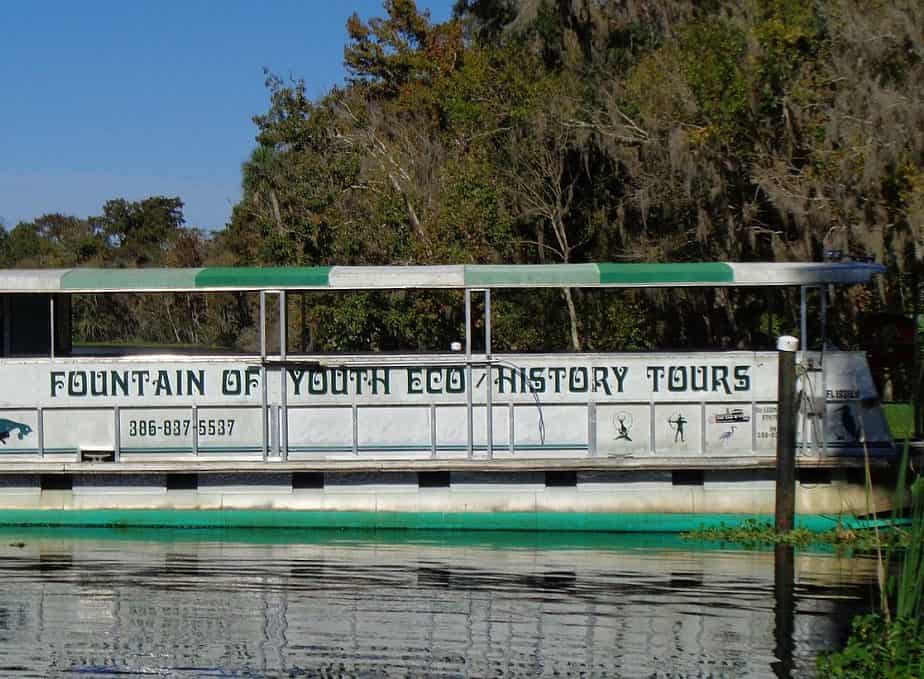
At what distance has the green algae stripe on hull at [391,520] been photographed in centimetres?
2111

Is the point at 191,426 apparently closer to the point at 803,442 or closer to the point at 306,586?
the point at 306,586

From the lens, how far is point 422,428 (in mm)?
21281

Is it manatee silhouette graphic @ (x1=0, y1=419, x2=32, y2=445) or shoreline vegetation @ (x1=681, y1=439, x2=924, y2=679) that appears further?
manatee silhouette graphic @ (x1=0, y1=419, x2=32, y2=445)

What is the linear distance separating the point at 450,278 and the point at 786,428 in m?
5.11

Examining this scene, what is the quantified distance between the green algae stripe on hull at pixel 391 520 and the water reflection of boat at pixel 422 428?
3cm

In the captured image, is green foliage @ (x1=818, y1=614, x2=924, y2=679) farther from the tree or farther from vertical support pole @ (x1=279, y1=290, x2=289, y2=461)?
the tree

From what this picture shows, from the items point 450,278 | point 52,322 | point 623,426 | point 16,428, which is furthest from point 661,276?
point 16,428

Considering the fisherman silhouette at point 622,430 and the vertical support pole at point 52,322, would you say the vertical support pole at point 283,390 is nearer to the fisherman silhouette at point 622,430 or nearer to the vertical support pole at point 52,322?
the vertical support pole at point 52,322

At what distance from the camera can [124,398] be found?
2122 cm

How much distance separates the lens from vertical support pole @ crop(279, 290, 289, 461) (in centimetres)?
2081

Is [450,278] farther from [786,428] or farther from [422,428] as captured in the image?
[786,428]

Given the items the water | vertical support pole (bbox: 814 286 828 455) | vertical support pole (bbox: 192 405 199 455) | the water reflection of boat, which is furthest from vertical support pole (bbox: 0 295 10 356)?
vertical support pole (bbox: 814 286 828 455)

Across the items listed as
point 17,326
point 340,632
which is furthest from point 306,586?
point 17,326

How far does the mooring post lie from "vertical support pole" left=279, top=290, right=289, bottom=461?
6.93 meters
